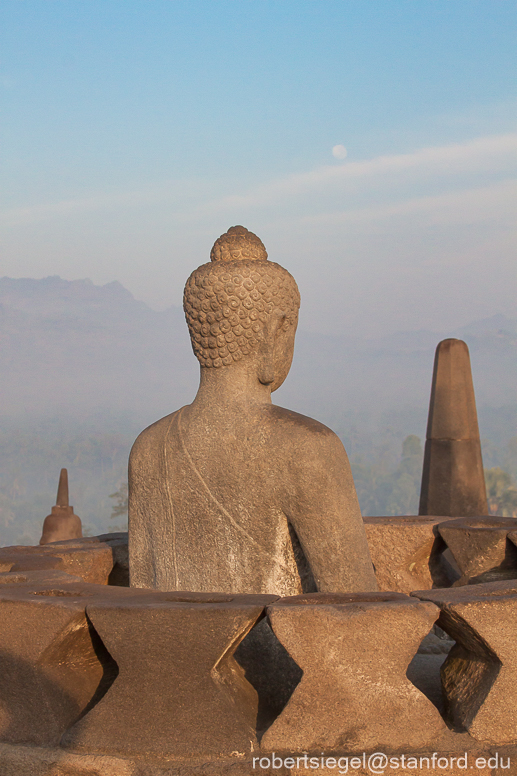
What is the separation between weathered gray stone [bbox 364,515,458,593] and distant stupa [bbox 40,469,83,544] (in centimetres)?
876

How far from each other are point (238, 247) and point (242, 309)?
297 mm

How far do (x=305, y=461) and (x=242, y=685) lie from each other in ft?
2.67

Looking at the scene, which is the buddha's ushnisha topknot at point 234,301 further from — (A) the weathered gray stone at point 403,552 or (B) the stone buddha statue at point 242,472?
(A) the weathered gray stone at point 403,552

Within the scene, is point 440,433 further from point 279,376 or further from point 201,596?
point 201,596

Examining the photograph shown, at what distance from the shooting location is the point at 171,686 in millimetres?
2277

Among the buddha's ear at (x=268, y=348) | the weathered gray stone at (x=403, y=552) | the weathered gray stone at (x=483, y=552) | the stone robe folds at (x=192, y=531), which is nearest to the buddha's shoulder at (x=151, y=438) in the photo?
the stone robe folds at (x=192, y=531)

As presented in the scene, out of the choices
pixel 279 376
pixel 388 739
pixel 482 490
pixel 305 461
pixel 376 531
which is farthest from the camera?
pixel 482 490

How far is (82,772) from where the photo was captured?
2.23 m

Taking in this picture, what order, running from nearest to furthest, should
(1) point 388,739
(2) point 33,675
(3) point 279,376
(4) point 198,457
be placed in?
(1) point 388,739 → (2) point 33,675 → (4) point 198,457 → (3) point 279,376

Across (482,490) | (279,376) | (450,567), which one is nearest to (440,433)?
(482,490)

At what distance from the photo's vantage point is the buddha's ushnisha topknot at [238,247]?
3275 millimetres

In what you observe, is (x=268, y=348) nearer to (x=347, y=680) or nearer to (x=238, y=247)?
(x=238, y=247)

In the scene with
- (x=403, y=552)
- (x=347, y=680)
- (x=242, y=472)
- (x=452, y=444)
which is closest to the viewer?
(x=347, y=680)

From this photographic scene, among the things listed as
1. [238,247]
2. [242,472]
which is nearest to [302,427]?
[242,472]
